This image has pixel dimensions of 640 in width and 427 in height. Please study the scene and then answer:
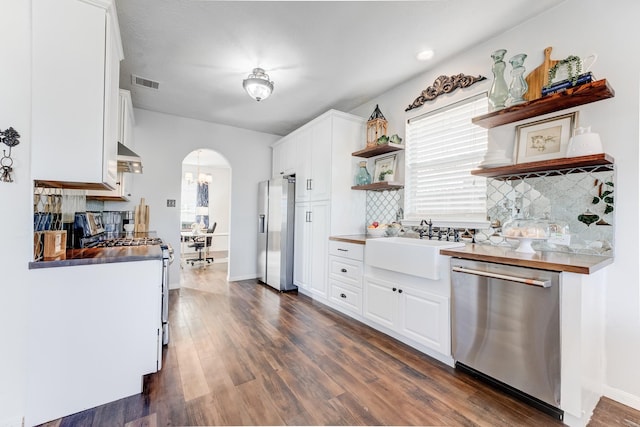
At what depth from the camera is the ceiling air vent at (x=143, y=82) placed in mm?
3030

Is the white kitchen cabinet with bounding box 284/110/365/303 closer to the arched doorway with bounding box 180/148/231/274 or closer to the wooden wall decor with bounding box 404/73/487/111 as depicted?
the wooden wall decor with bounding box 404/73/487/111

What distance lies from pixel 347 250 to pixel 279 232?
1412 millimetres

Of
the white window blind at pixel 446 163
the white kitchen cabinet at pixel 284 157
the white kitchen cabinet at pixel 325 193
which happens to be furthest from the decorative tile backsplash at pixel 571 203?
the white kitchen cabinet at pixel 284 157

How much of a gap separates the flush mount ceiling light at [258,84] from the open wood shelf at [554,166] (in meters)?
2.09

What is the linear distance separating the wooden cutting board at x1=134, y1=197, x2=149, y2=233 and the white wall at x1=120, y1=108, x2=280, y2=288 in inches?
5.8

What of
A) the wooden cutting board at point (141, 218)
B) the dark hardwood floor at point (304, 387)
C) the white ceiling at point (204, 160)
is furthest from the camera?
the white ceiling at point (204, 160)

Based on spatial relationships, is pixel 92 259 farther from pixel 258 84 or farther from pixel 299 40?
pixel 299 40

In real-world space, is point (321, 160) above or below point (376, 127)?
below

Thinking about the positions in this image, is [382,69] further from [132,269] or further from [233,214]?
[233,214]

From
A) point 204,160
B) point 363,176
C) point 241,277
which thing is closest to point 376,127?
point 363,176

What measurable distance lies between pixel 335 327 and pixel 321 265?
90 cm

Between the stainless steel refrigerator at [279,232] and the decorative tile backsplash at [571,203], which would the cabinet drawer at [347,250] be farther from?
the decorative tile backsplash at [571,203]

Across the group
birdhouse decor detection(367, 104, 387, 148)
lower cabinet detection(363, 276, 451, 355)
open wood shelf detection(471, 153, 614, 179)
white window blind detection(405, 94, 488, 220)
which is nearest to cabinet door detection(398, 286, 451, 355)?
lower cabinet detection(363, 276, 451, 355)

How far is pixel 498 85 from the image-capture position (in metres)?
2.21
